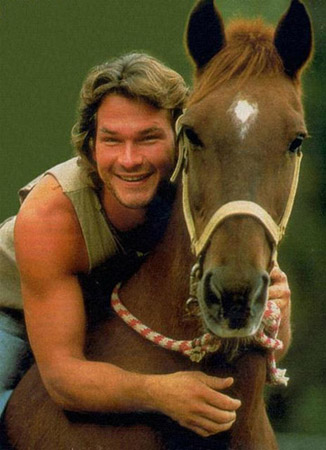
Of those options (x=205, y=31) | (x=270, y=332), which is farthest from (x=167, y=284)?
(x=205, y=31)

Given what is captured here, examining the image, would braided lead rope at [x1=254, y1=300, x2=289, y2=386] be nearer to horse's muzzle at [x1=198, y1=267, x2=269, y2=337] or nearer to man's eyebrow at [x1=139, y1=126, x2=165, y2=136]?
horse's muzzle at [x1=198, y1=267, x2=269, y2=337]

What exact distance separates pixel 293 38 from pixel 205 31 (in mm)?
222

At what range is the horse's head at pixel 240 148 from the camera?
6.90ft

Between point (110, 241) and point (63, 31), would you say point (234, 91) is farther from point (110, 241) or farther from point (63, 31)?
point (63, 31)

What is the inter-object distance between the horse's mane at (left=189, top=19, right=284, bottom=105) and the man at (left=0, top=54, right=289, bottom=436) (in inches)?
9.6

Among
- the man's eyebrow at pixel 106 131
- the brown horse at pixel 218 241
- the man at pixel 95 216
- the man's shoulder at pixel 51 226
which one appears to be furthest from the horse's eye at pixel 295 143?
the man's shoulder at pixel 51 226

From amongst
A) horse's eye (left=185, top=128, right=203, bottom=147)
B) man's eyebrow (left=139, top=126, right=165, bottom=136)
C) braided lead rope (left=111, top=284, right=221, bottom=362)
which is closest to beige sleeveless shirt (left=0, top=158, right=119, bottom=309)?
braided lead rope (left=111, top=284, right=221, bottom=362)

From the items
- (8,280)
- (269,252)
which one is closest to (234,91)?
(269,252)

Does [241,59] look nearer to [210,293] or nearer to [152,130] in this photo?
[152,130]

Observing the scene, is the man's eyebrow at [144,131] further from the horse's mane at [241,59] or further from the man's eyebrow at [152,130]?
the horse's mane at [241,59]

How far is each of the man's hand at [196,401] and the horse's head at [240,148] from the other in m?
0.22

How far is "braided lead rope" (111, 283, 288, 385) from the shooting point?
7.68 ft

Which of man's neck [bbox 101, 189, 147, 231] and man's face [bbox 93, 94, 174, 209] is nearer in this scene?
man's face [bbox 93, 94, 174, 209]

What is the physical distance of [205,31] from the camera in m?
2.40
